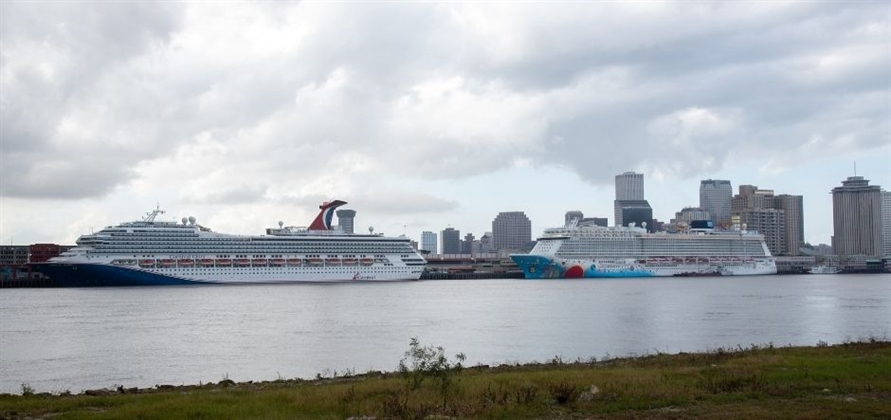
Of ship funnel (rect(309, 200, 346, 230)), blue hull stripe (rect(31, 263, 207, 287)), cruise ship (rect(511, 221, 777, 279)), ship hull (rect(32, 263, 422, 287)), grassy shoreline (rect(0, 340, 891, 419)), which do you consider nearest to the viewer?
grassy shoreline (rect(0, 340, 891, 419))

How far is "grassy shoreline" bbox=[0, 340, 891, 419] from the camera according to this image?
1366 cm

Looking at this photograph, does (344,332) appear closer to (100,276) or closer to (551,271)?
(100,276)

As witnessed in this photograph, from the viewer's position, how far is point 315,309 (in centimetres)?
6031

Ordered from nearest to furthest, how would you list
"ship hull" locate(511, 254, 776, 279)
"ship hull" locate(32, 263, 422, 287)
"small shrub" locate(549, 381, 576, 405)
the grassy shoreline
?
the grassy shoreline < "small shrub" locate(549, 381, 576, 405) < "ship hull" locate(32, 263, 422, 287) < "ship hull" locate(511, 254, 776, 279)

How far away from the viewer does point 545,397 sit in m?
15.2

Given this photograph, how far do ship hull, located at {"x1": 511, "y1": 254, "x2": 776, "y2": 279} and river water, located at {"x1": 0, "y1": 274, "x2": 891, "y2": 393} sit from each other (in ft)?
225

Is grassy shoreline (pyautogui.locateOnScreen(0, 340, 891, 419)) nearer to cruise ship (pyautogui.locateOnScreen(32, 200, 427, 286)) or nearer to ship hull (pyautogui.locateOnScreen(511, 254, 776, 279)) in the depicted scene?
cruise ship (pyautogui.locateOnScreen(32, 200, 427, 286))

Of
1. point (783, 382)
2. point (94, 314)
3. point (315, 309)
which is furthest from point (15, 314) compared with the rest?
point (783, 382)

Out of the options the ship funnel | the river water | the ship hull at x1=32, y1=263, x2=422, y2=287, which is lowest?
the river water

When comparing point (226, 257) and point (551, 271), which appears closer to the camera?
point (226, 257)

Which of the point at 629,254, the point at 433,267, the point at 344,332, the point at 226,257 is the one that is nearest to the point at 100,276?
the point at 226,257

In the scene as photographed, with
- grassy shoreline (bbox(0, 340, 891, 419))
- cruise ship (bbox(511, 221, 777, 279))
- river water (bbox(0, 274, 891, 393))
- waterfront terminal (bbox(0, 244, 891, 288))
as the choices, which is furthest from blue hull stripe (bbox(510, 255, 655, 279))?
grassy shoreline (bbox(0, 340, 891, 419))

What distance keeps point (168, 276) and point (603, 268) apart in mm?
68432

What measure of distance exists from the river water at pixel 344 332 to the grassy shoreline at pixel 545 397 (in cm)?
710
